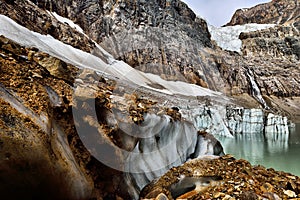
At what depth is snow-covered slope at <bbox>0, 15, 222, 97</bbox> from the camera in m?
16.0

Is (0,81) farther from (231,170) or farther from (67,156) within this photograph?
(231,170)

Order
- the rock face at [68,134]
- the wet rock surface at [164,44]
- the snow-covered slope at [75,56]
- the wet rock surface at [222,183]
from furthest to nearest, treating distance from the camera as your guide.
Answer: the wet rock surface at [164,44] < the snow-covered slope at [75,56] < the wet rock surface at [222,183] < the rock face at [68,134]

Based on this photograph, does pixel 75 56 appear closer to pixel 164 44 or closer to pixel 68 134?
pixel 164 44

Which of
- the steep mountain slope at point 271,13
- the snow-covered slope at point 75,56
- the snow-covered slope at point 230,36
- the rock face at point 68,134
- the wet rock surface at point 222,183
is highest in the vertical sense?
the steep mountain slope at point 271,13

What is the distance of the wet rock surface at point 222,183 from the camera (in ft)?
9.62

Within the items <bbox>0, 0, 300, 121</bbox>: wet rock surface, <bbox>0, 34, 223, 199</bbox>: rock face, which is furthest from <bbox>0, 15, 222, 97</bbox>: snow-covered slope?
<bbox>0, 34, 223, 199</bbox>: rock face

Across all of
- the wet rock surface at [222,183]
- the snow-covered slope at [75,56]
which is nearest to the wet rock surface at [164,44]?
the snow-covered slope at [75,56]

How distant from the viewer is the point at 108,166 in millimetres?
2789

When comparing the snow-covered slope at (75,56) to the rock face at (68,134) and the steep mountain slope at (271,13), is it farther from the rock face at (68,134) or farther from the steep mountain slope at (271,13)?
the steep mountain slope at (271,13)

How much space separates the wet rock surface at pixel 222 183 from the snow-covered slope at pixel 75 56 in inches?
543

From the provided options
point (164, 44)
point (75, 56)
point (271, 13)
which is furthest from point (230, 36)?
point (75, 56)

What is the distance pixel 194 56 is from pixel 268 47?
25.3m

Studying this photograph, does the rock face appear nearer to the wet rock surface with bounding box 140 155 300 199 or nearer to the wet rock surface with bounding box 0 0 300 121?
the wet rock surface with bounding box 140 155 300 199

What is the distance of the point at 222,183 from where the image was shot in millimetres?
3227
